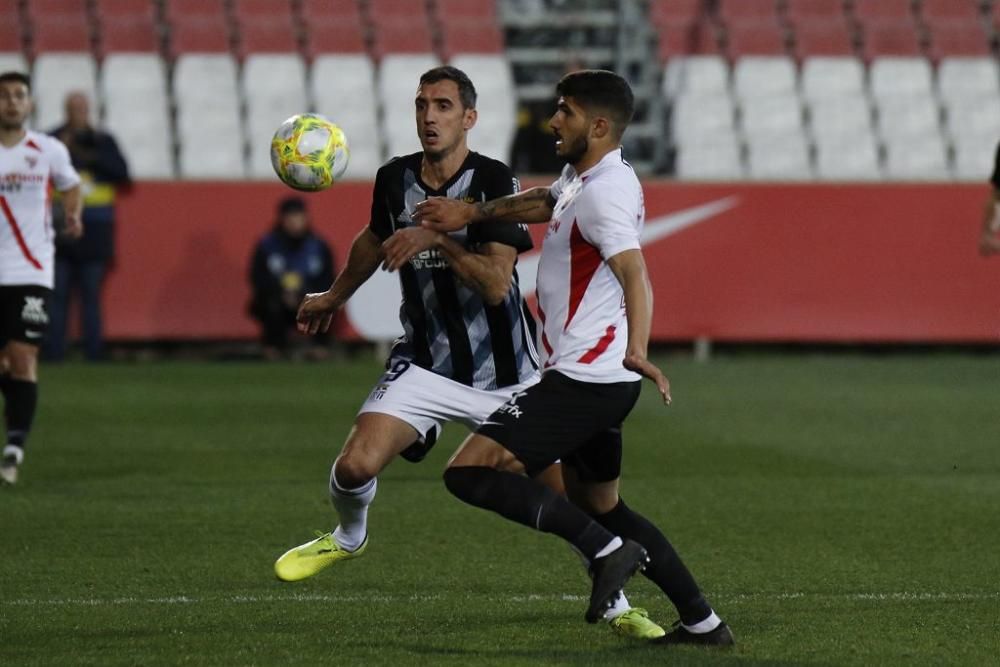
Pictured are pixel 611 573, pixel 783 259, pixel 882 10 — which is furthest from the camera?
pixel 882 10

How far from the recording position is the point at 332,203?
16844mm

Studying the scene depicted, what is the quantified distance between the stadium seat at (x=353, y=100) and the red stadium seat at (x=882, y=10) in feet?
18.9

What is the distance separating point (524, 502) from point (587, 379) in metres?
0.40

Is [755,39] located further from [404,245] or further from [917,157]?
[404,245]

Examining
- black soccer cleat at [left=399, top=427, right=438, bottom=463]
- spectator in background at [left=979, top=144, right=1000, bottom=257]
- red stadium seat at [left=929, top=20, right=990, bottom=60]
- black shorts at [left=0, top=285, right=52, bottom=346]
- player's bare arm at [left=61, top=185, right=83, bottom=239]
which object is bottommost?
black soccer cleat at [left=399, top=427, right=438, bottom=463]

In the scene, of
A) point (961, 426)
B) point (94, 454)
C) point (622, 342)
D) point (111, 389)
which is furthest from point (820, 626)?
→ point (111, 389)

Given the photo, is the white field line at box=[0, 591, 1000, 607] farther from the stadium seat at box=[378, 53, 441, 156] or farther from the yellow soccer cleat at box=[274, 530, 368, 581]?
the stadium seat at box=[378, 53, 441, 156]

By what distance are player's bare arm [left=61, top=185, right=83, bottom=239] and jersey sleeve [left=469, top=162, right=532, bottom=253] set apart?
13.4 feet

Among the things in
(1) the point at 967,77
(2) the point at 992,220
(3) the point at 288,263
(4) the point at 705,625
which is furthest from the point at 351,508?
(1) the point at 967,77

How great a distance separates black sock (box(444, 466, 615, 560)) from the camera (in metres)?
5.10

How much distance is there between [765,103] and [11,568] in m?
13.6

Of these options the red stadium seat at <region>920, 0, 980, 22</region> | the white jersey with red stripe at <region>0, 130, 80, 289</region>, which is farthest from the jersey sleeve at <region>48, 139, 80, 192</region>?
the red stadium seat at <region>920, 0, 980, 22</region>

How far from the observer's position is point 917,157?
1928 centimetres

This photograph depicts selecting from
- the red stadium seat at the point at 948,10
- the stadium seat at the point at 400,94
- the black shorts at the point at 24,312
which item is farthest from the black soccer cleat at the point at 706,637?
the red stadium seat at the point at 948,10
